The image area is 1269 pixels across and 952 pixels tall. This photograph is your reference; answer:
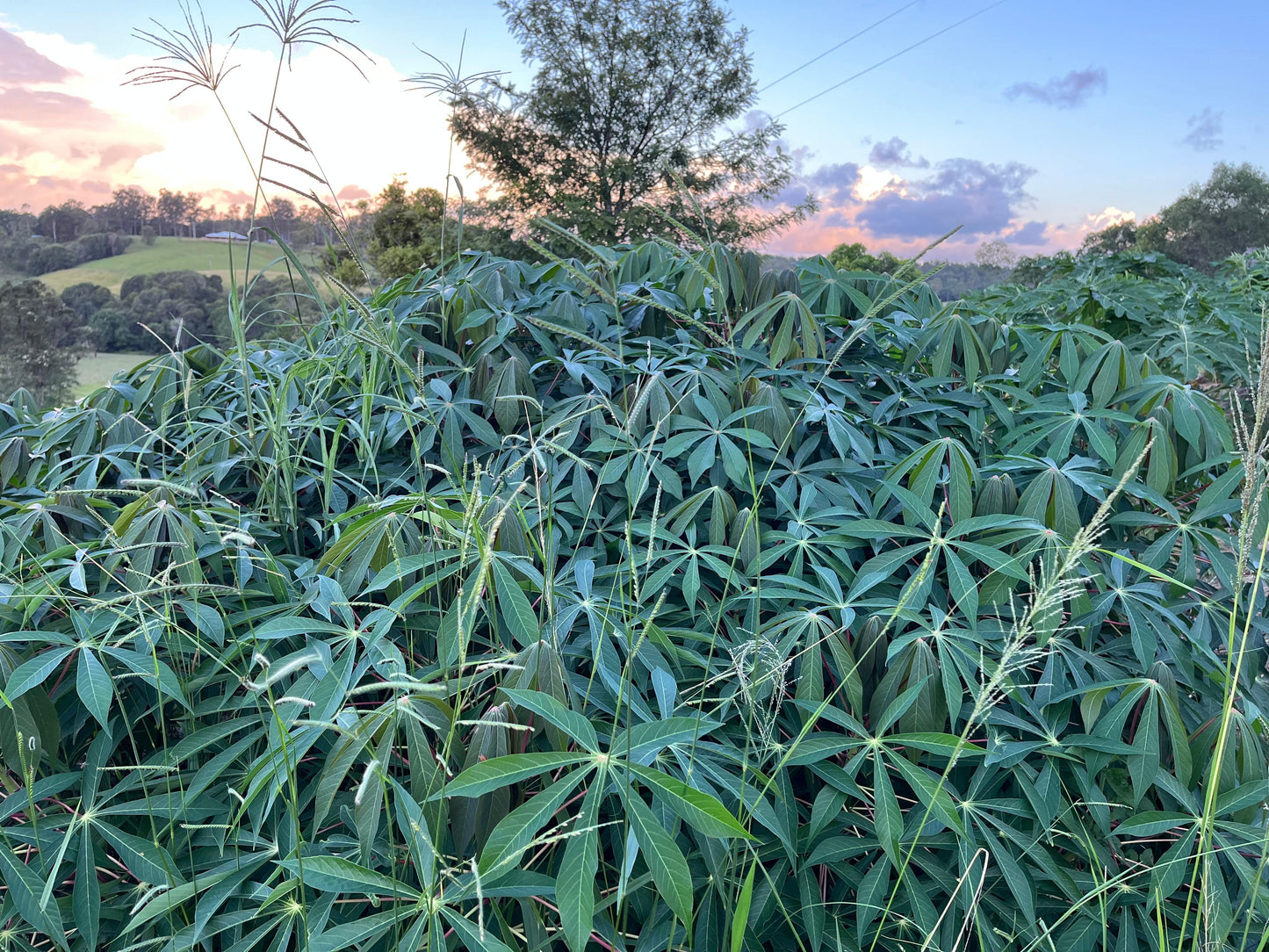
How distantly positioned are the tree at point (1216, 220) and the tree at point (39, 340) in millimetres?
37441

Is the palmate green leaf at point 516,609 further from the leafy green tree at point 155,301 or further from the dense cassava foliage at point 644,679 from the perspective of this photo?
the leafy green tree at point 155,301

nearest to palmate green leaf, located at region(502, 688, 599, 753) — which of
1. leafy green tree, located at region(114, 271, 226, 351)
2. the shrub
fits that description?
leafy green tree, located at region(114, 271, 226, 351)

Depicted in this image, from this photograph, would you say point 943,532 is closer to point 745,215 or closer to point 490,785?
point 490,785

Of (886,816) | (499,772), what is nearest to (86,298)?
(499,772)

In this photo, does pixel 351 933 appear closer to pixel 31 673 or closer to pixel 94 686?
pixel 94 686

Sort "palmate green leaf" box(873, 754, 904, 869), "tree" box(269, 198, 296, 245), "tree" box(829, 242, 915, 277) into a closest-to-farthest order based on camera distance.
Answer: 1. "palmate green leaf" box(873, 754, 904, 869)
2. "tree" box(269, 198, 296, 245)
3. "tree" box(829, 242, 915, 277)

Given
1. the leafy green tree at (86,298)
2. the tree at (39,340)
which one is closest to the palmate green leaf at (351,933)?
the tree at (39,340)

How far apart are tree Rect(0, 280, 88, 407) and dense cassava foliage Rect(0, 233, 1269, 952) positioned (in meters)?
24.3

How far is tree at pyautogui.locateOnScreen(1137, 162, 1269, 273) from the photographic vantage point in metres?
28.4

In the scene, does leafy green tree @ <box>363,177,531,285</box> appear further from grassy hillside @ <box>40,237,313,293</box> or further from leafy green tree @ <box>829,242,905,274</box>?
leafy green tree @ <box>829,242,905,274</box>

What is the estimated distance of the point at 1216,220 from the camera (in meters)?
29.0

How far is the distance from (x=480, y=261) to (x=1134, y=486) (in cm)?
193

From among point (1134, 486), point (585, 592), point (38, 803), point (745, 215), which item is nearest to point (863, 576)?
point (585, 592)

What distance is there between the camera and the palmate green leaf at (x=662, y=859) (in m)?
0.93
